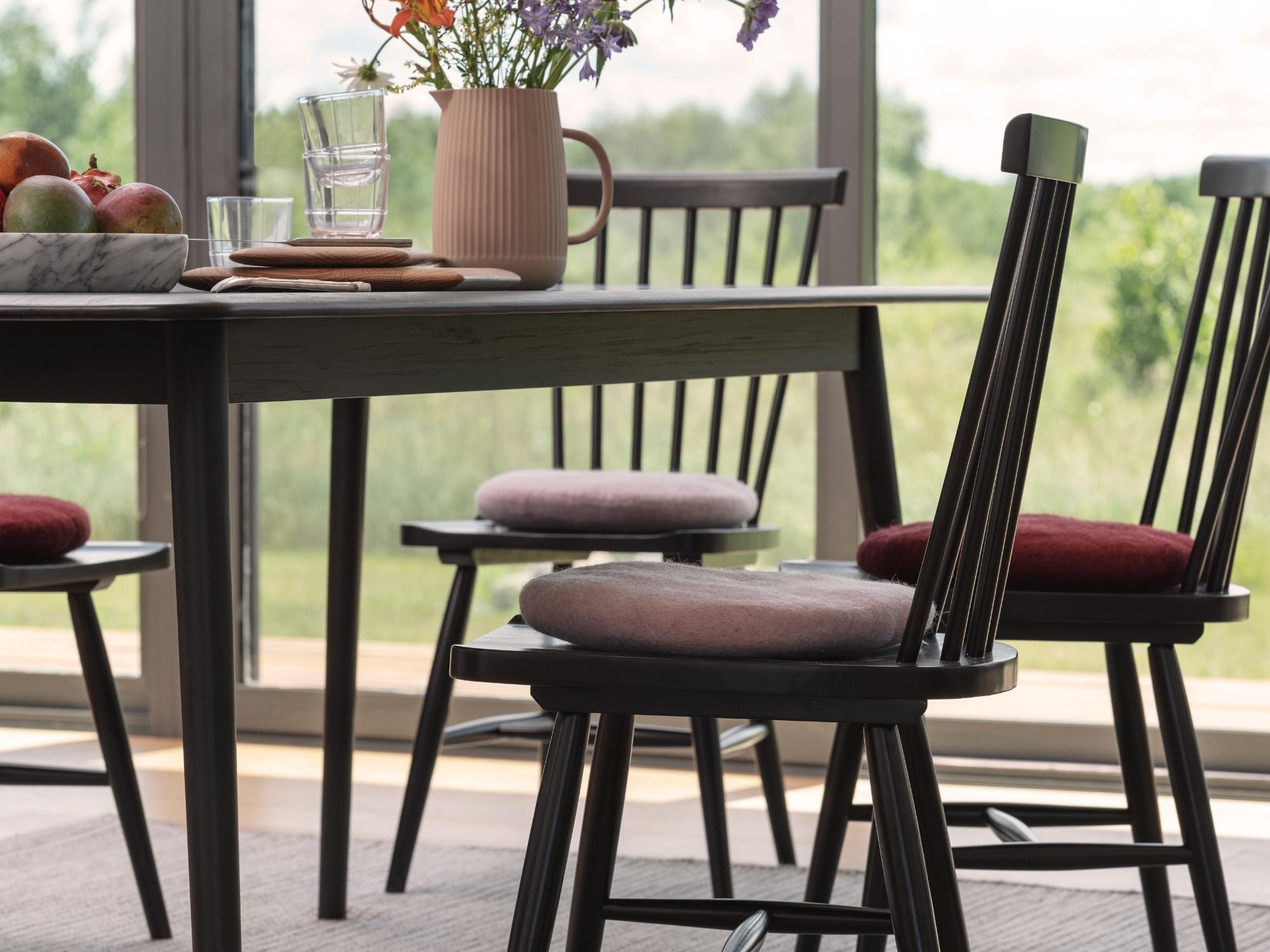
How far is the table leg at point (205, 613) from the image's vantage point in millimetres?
1179

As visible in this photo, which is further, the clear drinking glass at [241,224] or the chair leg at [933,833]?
the clear drinking glass at [241,224]

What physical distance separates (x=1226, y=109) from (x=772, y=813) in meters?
1.38

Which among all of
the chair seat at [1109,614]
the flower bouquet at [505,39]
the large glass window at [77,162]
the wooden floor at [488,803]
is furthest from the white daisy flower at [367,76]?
the large glass window at [77,162]

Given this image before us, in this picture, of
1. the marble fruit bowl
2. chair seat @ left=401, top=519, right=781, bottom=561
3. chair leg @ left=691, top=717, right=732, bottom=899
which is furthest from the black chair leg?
the marble fruit bowl

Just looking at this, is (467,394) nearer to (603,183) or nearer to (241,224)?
(603,183)

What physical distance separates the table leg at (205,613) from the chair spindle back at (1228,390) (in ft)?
3.09

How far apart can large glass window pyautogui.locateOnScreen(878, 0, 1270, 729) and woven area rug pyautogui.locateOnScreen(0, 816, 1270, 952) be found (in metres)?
0.76

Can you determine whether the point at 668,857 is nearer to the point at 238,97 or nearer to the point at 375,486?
the point at 375,486

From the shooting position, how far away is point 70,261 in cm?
127

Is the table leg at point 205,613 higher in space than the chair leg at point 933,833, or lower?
higher

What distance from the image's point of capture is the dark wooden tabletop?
110cm

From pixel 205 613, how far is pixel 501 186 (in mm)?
674

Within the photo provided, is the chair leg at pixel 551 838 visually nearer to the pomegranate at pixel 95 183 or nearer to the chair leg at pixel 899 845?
the chair leg at pixel 899 845

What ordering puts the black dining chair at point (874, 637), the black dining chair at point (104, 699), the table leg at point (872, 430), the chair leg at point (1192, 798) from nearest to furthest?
the black dining chair at point (874, 637) → the chair leg at point (1192, 798) → the black dining chair at point (104, 699) → the table leg at point (872, 430)
